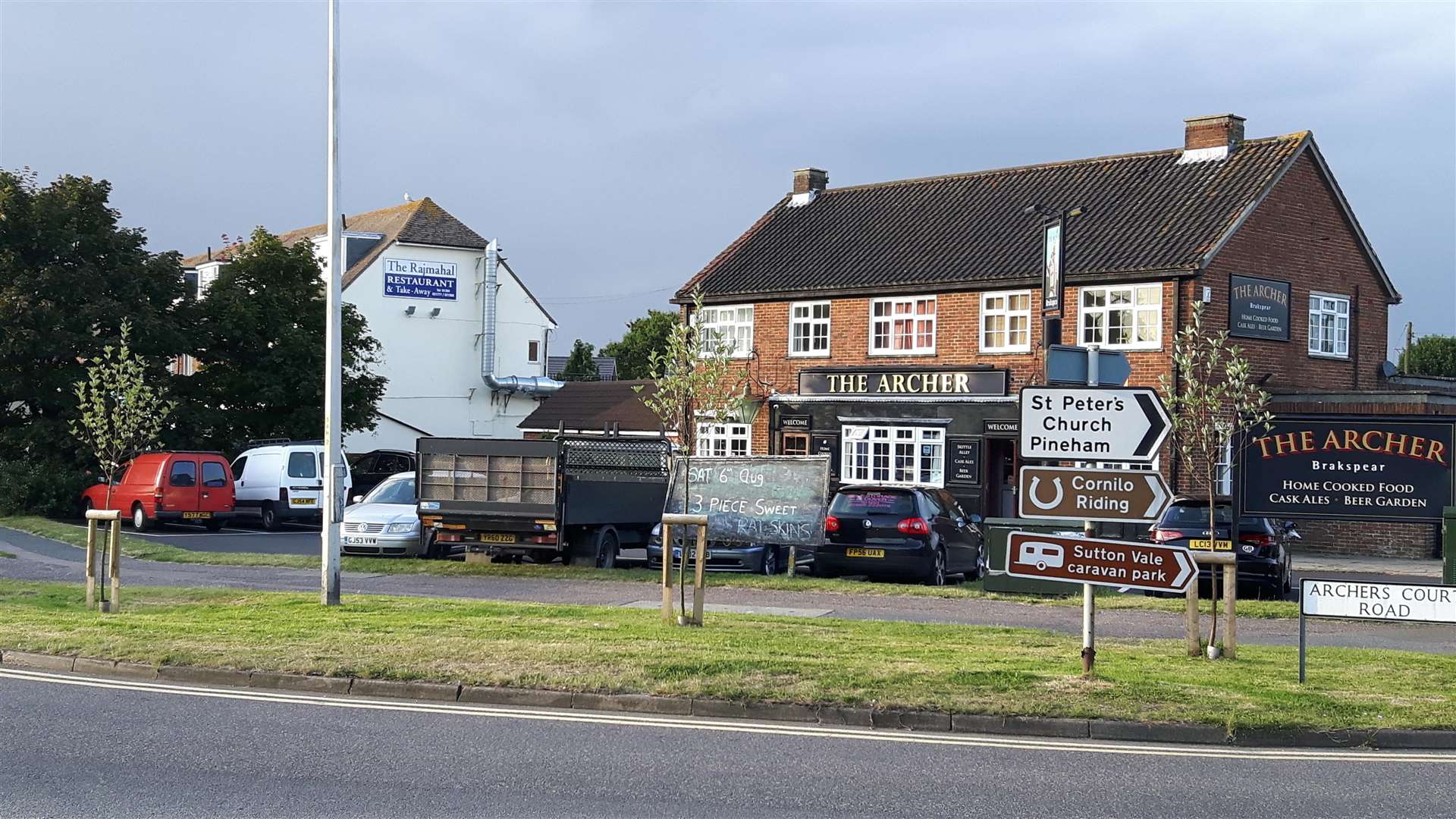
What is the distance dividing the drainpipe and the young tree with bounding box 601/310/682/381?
27.1 metres

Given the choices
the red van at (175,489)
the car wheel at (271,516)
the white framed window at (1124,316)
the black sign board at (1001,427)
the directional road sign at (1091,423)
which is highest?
the white framed window at (1124,316)

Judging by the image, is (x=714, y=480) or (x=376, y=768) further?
(x=714, y=480)

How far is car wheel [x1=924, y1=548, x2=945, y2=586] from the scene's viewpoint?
68.3 feet

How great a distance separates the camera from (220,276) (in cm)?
4325

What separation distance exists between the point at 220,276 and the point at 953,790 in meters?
39.3

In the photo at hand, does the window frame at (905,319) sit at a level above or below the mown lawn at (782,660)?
above

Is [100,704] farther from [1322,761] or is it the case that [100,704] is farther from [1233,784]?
[1322,761]

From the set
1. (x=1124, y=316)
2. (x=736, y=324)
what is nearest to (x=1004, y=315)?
(x=1124, y=316)

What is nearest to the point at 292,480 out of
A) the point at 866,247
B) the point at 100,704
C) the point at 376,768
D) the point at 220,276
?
the point at 220,276

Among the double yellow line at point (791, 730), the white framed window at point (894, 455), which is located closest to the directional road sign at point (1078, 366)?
the double yellow line at point (791, 730)

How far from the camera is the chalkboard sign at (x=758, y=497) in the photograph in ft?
68.1

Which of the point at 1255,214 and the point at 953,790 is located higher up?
the point at 1255,214

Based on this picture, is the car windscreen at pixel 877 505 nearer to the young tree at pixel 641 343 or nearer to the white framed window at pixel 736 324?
the white framed window at pixel 736 324

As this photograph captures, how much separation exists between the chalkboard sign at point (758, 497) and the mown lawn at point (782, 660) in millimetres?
5091
